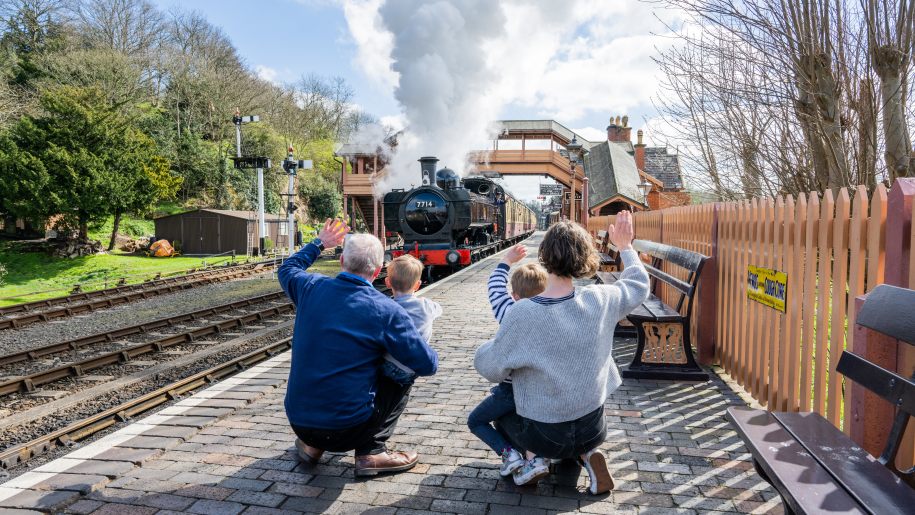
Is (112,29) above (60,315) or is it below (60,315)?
above

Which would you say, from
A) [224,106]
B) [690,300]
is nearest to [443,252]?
[690,300]

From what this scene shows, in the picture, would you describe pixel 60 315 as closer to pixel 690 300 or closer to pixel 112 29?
pixel 690 300

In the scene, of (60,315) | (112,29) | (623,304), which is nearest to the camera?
(623,304)

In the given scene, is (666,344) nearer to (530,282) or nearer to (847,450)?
(530,282)

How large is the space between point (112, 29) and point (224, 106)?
845 centimetres

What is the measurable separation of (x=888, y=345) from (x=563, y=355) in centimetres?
149

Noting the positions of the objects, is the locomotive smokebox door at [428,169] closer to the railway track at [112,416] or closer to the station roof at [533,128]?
the railway track at [112,416]

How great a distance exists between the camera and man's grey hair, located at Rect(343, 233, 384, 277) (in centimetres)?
300

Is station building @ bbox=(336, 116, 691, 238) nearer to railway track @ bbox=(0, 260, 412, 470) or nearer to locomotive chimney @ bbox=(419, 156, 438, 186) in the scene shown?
locomotive chimney @ bbox=(419, 156, 438, 186)

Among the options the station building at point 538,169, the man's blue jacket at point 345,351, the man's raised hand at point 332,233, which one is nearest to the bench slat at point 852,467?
the man's blue jacket at point 345,351

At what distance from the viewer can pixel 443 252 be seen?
14.8 m

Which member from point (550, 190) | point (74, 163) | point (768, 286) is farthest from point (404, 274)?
point (550, 190)

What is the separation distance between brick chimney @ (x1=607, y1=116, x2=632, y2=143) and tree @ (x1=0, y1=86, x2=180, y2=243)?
27286mm

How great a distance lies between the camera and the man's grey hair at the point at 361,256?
9.83ft
